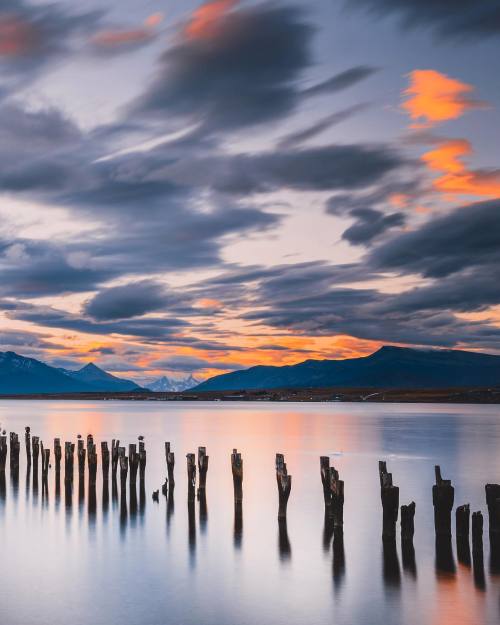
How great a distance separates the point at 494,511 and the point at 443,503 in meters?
1.57

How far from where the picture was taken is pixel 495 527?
826 inches

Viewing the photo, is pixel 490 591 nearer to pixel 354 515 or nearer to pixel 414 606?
pixel 414 606

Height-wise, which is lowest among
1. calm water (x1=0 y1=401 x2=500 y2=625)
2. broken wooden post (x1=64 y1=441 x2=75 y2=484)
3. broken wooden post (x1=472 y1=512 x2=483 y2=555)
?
calm water (x1=0 y1=401 x2=500 y2=625)

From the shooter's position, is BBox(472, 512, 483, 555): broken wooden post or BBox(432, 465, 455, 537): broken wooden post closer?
BBox(472, 512, 483, 555): broken wooden post

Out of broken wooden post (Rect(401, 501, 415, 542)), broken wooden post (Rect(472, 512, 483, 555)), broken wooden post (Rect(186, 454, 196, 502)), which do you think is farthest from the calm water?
broken wooden post (Rect(186, 454, 196, 502))

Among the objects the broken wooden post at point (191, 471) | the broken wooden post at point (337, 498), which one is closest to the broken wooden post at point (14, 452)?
the broken wooden post at point (191, 471)

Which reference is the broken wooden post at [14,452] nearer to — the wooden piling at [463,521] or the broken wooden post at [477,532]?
the wooden piling at [463,521]

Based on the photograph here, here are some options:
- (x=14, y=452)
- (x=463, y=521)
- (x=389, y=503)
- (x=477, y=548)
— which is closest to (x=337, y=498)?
(x=389, y=503)

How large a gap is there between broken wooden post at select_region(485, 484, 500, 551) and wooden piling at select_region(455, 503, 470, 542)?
2.03 ft

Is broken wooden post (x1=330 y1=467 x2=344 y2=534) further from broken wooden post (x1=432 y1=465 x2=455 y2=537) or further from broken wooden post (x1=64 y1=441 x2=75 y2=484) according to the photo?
broken wooden post (x1=64 y1=441 x2=75 y2=484)

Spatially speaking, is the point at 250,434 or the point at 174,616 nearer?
the point at 174,616

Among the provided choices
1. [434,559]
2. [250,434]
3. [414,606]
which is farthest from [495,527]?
[250,434]

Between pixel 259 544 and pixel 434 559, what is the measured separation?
6.02 m

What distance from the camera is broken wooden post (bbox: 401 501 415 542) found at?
21625mm
